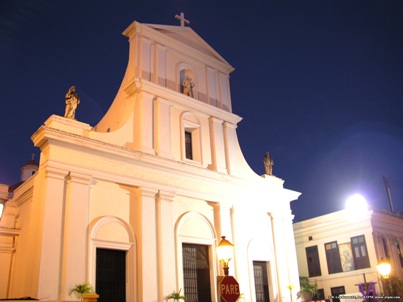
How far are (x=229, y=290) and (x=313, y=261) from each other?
84.6ft

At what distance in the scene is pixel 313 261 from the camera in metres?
36.2

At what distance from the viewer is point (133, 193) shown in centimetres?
1975

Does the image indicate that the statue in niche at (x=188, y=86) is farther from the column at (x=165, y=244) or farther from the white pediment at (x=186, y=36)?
the column at (x=165, y=244)

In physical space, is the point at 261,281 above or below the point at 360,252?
below

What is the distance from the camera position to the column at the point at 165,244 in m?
18.9

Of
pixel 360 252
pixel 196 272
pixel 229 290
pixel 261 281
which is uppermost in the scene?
pixel 360 252

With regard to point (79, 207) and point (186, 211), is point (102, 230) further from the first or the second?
point (186, 211)

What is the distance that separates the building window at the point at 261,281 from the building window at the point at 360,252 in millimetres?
12099

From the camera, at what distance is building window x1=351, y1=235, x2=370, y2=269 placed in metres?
32.9

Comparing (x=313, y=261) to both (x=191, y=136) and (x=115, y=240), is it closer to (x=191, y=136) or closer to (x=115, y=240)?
(x=191, y=136)

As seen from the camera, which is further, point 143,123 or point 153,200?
point 143,123

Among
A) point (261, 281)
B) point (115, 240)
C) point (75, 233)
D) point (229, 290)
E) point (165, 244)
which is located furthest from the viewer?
point (261, 281)

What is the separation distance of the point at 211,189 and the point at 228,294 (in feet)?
34.8

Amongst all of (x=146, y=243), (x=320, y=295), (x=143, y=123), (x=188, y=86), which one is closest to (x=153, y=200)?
(x=146, y=243)
